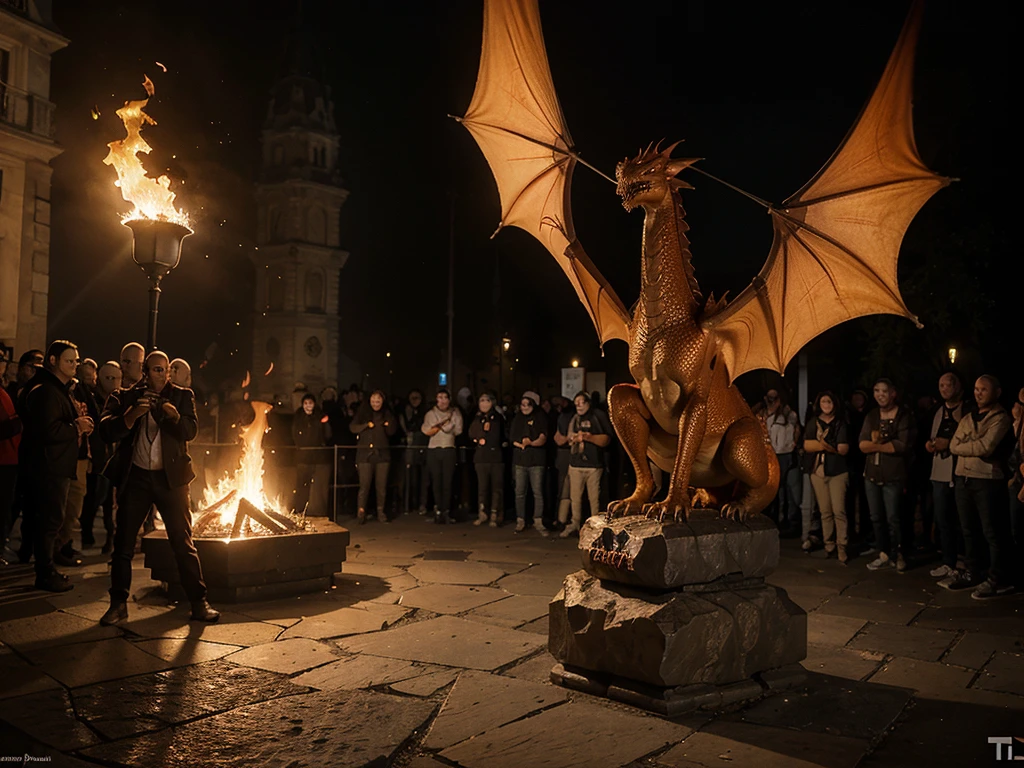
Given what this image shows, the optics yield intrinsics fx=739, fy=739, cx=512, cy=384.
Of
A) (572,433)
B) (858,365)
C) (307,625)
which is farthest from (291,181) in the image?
(307,625)

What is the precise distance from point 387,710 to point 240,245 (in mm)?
47911

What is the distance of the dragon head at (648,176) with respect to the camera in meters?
4.27

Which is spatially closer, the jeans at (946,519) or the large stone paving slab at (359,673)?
the large stone paving slab at (359,673)

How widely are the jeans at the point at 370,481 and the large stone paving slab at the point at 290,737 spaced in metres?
7.47

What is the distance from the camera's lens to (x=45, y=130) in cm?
2086

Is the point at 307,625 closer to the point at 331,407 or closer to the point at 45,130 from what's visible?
the point at 331,407

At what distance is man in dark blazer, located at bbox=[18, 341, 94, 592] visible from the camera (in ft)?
21.4

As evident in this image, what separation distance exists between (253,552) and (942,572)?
6.71 metres

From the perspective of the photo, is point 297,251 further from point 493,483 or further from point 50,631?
point 50,631

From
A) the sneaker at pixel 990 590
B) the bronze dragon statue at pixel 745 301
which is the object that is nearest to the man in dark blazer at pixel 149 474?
the bronze dragon statue at pixel 745 301

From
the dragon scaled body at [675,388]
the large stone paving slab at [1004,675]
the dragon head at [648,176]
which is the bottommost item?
the large stone paving slab at [1004,675]

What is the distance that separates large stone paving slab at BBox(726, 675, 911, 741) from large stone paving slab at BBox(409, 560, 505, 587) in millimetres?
3448

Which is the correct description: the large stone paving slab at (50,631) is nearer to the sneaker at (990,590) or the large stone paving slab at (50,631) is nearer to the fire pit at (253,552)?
the fire pit at (253,552)

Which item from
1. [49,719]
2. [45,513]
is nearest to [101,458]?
[45,513]
